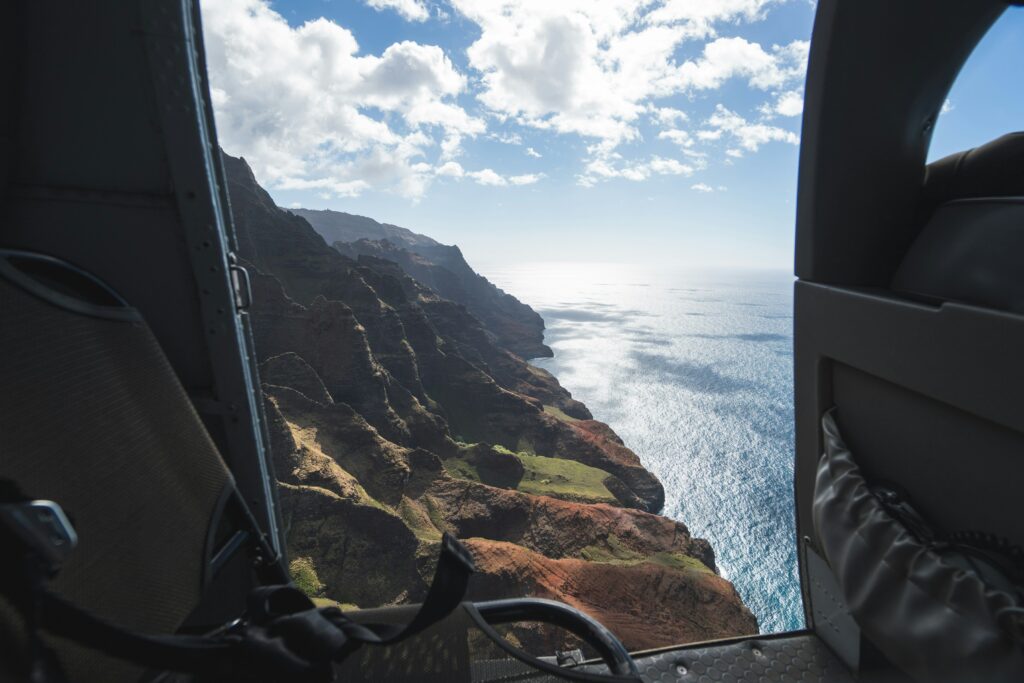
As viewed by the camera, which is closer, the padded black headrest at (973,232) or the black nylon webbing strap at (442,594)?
the black nylon webbing strap at (442,594)

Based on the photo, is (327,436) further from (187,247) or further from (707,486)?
(707,486)

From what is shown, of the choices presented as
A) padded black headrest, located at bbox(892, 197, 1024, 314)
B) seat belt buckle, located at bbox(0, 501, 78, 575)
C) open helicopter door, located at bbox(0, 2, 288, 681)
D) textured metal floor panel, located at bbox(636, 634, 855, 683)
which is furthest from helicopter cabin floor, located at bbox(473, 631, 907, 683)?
seat belt buckle, located at bbox(0, 501, 78, 575)

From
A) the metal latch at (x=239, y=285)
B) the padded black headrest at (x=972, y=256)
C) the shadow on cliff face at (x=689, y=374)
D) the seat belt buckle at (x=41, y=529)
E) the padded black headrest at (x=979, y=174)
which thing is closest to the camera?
the seat belt buckle at (x=41, y=529)

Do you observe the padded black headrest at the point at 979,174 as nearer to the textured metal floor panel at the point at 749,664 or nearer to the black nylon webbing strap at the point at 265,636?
the textured metal floor panel at the point at 749,664

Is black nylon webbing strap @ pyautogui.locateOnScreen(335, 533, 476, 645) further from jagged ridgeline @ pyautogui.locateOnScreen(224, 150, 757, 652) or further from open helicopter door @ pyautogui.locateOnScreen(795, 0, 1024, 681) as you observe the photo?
jagged ridgeline @ pyautogui.locateOnScreen(224, 150, 757, 652)

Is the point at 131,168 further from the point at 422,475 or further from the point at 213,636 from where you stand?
the point at 422,475

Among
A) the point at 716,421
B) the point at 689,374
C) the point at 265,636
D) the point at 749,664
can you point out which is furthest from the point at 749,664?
the point at 689,374

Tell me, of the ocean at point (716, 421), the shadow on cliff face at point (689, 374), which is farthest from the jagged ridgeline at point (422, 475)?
the shadow on cliff face at point (689, 374)
